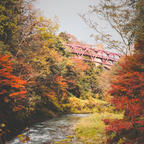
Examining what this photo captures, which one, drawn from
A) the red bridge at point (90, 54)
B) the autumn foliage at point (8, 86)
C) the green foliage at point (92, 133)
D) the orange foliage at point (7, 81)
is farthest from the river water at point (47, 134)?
the red bridge at point (90, 54)

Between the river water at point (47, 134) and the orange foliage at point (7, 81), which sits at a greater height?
the orange foliage at point (7, 81)

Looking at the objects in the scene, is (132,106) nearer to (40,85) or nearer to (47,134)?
(47,134)

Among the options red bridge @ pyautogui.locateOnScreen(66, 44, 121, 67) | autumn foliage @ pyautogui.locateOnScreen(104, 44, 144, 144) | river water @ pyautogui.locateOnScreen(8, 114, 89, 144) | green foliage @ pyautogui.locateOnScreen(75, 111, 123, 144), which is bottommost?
river water @ pyautogui.locateOnScreen(8, 114, 89, 144)

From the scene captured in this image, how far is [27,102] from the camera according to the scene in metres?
11.0

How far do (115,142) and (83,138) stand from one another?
6.02 feet

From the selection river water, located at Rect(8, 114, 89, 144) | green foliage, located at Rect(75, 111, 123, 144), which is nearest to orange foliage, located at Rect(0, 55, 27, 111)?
river water, located at Rect(8, 114, 89, 144)

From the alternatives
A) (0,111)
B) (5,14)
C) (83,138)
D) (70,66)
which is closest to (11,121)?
(0,111)

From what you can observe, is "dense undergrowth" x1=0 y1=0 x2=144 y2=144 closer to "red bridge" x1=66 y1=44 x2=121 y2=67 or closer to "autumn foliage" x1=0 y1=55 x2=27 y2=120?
"autumn foliage" x1=0 y1=55 x2=27 y2=120

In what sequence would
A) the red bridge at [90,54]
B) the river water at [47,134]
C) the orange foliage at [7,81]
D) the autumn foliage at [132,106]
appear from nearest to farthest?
the autumn foliage at [132,106]
the orange foliage at [7,81]
the river water at [47,134]
the red bridge at [90,54]

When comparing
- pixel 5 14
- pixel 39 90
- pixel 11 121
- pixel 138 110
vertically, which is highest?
pixel 5 14

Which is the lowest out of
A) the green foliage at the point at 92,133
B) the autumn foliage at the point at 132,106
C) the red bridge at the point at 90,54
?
the green foliage at the point at 92,133

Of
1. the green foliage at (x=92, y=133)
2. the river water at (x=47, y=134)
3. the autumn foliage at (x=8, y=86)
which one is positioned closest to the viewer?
the autumn foliage at (x=8, y=86)

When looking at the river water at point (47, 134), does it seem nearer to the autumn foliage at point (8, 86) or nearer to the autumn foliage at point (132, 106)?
the autumn foliage at point (8, 86)

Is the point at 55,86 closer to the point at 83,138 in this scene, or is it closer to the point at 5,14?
the point at 5,14
